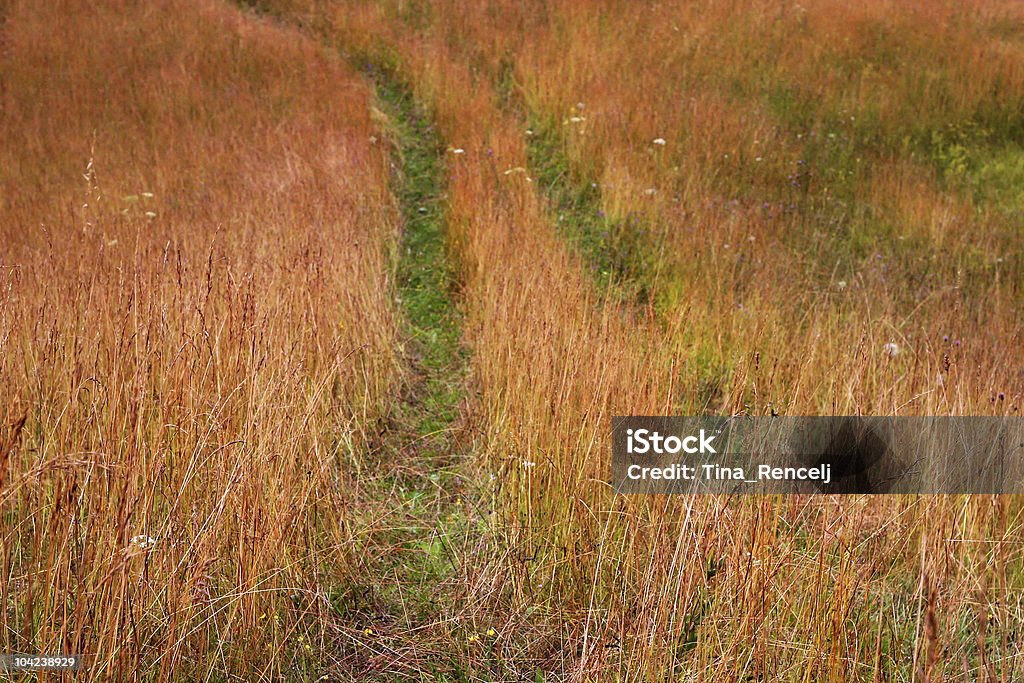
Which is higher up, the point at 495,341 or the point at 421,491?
the point at 495,341

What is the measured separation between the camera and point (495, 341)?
368 centimetres

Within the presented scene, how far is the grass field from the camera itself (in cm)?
195

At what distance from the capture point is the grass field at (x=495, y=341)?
1954 millimetres

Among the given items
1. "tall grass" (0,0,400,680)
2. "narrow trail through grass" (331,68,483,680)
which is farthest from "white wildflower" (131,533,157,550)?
"narrow trail through grass" (331,68,483,680)

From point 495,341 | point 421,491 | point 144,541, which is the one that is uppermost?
point 144,541

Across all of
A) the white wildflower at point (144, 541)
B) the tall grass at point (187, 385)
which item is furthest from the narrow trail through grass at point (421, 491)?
the white wildflower at point (144, 541)

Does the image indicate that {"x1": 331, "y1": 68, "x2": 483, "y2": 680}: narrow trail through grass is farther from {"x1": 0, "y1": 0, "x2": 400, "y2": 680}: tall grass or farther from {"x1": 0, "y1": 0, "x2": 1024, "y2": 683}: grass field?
{"x1": 0, "y1": 0, "x2": 400, "y2": 680}: tall grass

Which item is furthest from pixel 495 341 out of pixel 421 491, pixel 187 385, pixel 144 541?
pixel 144 541

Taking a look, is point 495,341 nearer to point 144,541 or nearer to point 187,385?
point 187,385

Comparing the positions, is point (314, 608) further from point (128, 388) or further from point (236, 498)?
point (128, 388)

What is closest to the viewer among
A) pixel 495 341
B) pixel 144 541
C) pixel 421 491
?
pixel 144 541

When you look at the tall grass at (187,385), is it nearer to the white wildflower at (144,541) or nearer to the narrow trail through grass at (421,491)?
the white wildflower at (144,541)

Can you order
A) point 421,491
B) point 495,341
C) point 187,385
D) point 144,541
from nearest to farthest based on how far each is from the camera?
point 144,541
point 187,385
point 421,491
point 495,341

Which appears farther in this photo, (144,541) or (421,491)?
(421,491)
